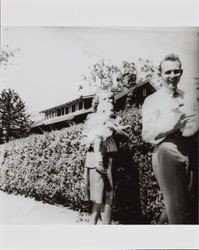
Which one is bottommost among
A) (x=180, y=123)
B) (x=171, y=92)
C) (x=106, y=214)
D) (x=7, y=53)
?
(x=106, y=214)

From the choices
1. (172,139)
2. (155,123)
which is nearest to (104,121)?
(155,123)

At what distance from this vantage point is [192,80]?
3.98m

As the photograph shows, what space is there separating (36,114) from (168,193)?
1.50 meters

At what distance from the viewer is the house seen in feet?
13.0

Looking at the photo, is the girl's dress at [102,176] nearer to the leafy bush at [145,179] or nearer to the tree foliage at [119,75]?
the leafy bush at [145,179]

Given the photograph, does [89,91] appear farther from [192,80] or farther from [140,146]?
[192,80]

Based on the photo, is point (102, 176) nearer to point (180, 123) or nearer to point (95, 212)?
point (95, 212)

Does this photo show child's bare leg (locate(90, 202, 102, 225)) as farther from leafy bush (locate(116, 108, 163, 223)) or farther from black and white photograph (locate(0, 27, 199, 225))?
leafy bush (locate(116, 108, 163, 223))

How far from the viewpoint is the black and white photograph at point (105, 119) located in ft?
12.9

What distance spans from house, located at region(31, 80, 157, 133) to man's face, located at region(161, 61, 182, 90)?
0.14 metres

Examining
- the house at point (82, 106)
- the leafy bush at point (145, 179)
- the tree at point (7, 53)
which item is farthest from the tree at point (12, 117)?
the leafy bush at point (145, 179)

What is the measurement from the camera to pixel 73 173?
3992 mm

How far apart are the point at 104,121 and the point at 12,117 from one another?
91 centimetres

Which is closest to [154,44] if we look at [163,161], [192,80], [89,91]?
[192,80]
